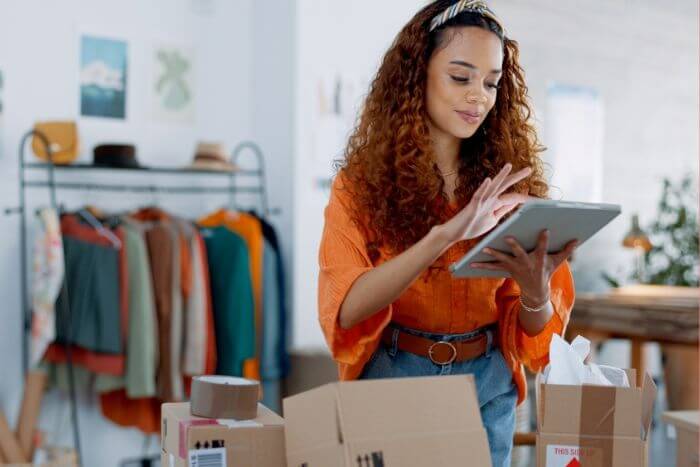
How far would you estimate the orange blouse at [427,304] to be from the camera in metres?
1.64

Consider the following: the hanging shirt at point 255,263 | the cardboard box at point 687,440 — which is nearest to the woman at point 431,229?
the cardboard box at point 687,440

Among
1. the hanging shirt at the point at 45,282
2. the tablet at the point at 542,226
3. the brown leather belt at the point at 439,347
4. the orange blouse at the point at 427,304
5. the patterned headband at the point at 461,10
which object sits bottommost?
the hanging shirt at the point at 45,282

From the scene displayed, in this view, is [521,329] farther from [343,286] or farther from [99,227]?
[99,227]

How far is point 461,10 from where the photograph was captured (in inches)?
68.5

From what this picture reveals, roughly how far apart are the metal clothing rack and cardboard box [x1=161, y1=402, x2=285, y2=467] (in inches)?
101

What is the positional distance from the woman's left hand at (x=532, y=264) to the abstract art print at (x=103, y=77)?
3.14m

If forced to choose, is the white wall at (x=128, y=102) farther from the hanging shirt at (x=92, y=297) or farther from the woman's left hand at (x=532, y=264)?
the woman's left hand at (x=532, y=264)

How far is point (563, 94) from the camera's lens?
585 cm

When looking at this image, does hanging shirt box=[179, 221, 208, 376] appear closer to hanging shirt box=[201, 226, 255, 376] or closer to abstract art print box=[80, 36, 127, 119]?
hanging shirt box=[201, 226, 255, 376]

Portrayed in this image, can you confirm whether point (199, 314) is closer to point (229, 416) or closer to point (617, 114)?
point (229, 416)

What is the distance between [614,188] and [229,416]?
16.7ft

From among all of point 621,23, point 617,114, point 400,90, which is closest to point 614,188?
point 617,114

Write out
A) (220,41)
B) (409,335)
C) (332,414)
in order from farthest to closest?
(220,41) → (409,335) → (332,414)

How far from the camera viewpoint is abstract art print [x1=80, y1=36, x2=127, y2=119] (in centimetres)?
426
